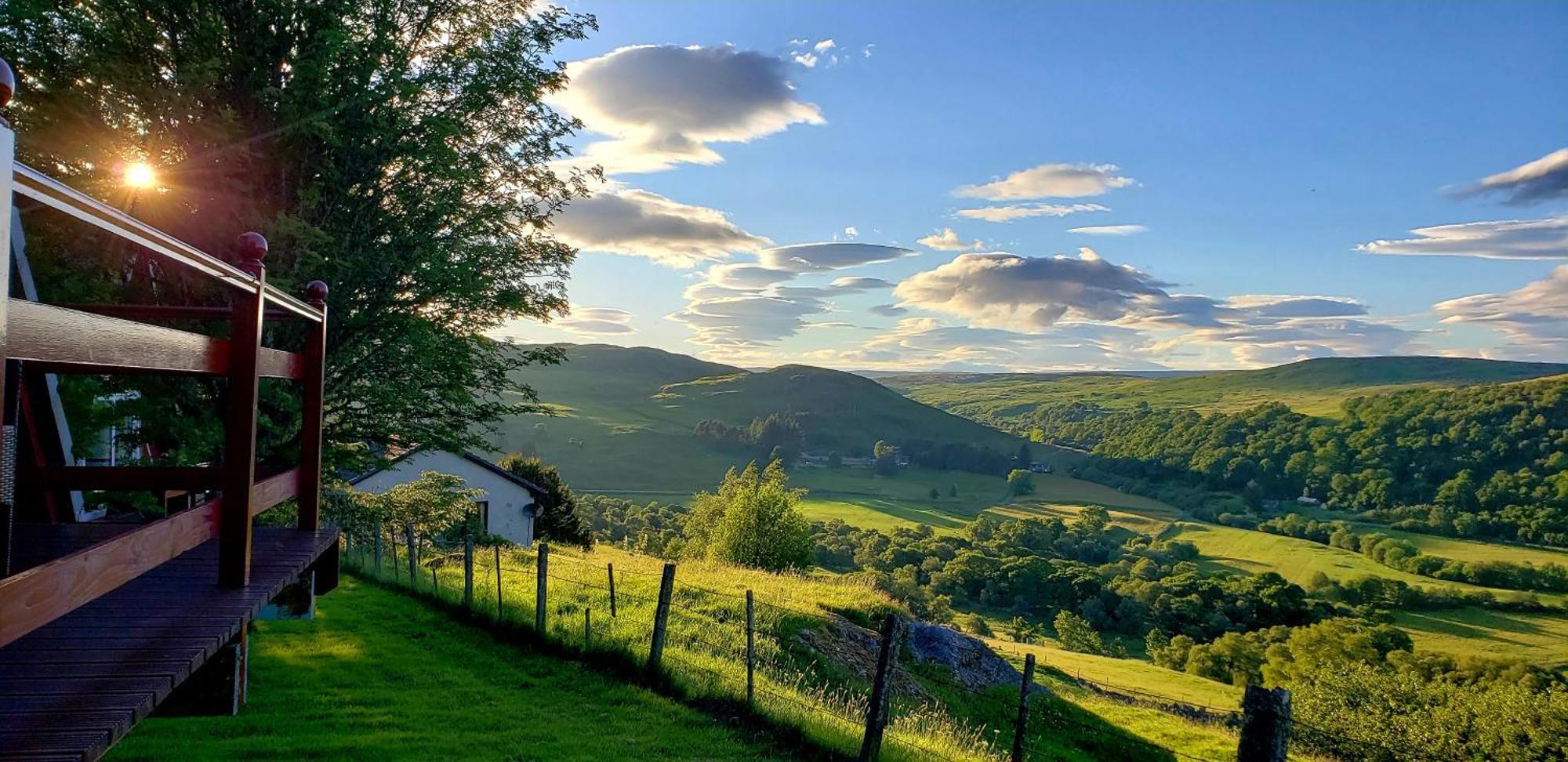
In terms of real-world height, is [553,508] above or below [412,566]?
below

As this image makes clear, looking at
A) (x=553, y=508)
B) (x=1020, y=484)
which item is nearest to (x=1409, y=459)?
(x=1020, y=484)

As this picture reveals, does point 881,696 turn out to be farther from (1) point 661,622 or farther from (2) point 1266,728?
(2) point 1266,728

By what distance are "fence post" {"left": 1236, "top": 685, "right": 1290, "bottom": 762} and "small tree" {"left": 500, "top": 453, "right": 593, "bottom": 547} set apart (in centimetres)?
3961

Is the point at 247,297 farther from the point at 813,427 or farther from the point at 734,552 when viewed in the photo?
the point at 813,427

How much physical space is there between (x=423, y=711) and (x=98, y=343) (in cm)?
880

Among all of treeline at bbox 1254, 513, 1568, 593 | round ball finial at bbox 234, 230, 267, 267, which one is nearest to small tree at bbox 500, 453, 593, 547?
round ball finial at bbox 234, 230, 267, 267

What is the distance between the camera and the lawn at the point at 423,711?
8.45m

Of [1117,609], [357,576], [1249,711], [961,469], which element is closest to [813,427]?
[961,469]

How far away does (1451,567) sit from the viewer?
9988 centimetres

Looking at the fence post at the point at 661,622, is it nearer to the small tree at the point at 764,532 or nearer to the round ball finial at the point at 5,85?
the round ball finial at the point at 5,85

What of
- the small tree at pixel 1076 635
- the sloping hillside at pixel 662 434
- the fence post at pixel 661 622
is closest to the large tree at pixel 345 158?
the fence post at pixel 661 622

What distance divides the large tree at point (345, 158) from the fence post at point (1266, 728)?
11.7m

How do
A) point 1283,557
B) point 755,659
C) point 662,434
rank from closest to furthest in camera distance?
point 755,659
point 1283,557
point 662,434

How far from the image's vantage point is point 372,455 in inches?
577
